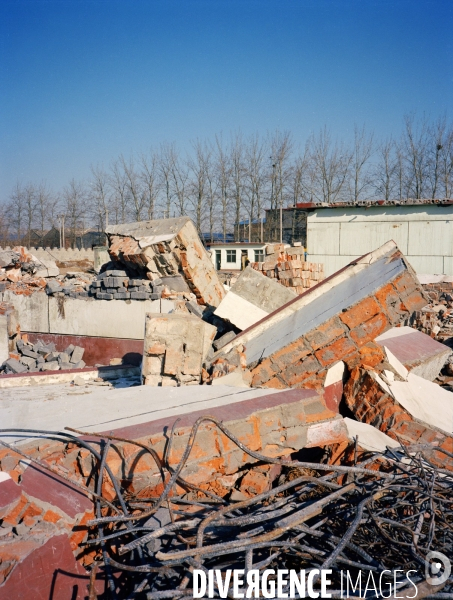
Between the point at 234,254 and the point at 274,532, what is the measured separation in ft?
76.5

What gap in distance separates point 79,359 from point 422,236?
1382 centimetres

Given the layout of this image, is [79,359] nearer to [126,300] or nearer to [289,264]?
[126,300]

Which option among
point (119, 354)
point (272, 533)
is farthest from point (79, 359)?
point (272, 533)

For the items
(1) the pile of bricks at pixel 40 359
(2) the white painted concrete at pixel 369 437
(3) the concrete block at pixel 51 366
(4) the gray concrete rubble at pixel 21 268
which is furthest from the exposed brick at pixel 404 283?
(4) the gray concrete rubble at pixel 21 268

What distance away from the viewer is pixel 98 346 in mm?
7457

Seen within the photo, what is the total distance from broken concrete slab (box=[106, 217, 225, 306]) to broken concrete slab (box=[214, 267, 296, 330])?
123 centimetres

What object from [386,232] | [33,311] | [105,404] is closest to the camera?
[105,404]

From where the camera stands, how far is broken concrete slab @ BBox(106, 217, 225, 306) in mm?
7121

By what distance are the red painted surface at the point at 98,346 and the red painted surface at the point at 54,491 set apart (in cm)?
411

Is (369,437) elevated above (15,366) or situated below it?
below

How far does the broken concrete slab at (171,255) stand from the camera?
7.12 metres

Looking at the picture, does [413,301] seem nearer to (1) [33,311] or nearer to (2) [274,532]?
(2) [274,532]

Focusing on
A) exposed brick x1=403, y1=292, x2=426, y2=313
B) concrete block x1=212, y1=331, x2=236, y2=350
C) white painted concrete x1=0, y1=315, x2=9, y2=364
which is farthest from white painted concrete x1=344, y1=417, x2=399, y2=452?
white painted concrete x1=0, y1=315, x2=9, y2=364

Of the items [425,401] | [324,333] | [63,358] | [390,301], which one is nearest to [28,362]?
[63,358]
